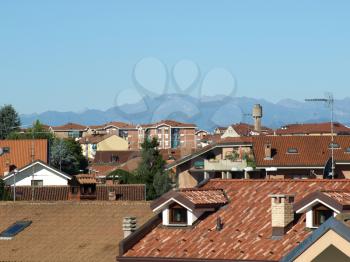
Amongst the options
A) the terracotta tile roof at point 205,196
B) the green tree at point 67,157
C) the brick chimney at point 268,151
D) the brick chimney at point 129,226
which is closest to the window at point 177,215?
the terracotta tile roof at point 205,196

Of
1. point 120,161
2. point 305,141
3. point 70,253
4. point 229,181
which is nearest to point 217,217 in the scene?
point 229,181

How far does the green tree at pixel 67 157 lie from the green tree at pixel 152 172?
1606 cm

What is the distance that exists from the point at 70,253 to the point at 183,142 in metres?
145

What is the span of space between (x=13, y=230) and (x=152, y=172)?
1990 inches

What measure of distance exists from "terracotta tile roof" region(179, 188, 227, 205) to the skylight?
32.7 ft

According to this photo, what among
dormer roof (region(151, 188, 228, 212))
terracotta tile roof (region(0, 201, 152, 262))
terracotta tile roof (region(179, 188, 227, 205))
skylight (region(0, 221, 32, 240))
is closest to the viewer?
dormer roof (region(151, 188, 228, 212))

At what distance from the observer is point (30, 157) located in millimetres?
94562

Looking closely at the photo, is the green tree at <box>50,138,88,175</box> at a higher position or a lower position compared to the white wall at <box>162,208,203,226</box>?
lower

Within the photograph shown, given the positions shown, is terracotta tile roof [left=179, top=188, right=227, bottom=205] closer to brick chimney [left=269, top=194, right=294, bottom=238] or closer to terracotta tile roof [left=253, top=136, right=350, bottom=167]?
brick chimney [left=269, top=194, right=294, bottom=238]

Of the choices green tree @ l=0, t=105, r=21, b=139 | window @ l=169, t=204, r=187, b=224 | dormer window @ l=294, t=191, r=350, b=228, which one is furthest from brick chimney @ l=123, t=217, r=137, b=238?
green tree @ l=0, t=105, r=21, b=139

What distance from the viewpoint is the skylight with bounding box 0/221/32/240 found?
3991 centimetres

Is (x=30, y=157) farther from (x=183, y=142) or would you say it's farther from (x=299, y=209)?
(x=183, y=142)

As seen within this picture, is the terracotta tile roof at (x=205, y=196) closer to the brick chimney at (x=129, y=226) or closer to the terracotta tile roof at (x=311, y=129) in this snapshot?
the brick chimney at (x=129, y=226)

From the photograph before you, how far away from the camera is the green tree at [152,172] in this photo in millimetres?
81000
